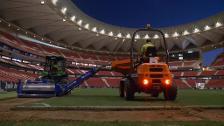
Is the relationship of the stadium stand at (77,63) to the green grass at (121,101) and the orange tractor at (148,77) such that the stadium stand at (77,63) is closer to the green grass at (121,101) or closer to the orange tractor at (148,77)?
the green grass at (121,101)

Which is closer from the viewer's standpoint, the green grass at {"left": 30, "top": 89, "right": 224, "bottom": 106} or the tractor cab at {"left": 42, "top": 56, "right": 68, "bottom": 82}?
the green grass at {"left": 30, "top": 89, "right": 224, "bottom": 106}

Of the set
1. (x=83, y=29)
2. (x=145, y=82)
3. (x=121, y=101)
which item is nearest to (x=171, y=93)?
(x=145, y=82)

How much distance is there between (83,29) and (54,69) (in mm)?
42876

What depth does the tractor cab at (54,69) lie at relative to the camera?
19.5 metres

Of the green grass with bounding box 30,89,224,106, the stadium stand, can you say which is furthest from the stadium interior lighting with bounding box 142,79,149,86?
the stadium stand

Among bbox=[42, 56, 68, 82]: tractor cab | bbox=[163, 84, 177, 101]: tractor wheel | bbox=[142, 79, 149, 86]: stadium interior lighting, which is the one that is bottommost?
bbox=[163, 84, 177, 101]: tractor wheel

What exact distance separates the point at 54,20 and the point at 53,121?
49629 mm

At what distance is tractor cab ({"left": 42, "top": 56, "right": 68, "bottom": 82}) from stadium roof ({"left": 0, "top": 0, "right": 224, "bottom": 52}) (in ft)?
82.7

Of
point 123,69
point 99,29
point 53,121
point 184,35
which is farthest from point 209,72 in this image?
point 53,121

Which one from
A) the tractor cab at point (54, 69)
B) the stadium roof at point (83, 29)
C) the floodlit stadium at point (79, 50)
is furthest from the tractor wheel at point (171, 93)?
the stadium roof at point (83, 29)

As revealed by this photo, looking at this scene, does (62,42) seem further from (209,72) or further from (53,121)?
(53,121)

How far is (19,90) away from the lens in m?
16.8

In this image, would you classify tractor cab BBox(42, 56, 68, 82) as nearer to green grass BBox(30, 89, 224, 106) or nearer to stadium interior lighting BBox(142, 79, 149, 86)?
green grass BBox(30, 89, 224, 106)

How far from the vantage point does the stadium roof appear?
46.9 meters
